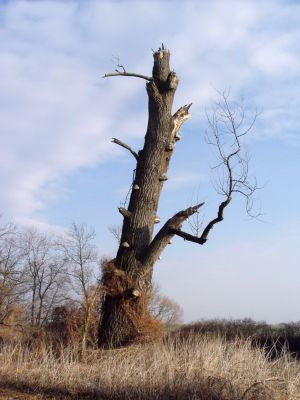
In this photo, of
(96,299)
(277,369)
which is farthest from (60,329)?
(277,369)

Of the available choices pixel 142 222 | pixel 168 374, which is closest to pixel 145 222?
pixel 142 222

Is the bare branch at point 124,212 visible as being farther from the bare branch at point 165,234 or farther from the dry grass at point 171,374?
the dry grass at point 171,374

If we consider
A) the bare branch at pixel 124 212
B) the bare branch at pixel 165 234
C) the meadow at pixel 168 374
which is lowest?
the meadow at pixel 168 374

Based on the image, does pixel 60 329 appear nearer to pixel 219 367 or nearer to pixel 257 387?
pixel 219 367

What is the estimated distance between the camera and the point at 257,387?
23.4 feet

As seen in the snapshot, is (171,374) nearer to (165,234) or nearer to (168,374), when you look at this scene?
(168,374)

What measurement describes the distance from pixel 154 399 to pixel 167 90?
9002 mm

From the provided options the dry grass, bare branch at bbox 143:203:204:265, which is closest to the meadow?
the dry grass

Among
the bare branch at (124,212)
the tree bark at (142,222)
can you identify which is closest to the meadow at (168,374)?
the tree bark at (142,222)

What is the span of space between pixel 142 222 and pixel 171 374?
250 inches

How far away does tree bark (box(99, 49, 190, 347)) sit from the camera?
13.2 meters

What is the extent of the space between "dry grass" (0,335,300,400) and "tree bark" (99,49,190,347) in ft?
7.92

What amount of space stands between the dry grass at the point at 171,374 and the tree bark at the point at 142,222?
2413 mm

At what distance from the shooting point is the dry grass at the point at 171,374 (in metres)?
7.34
